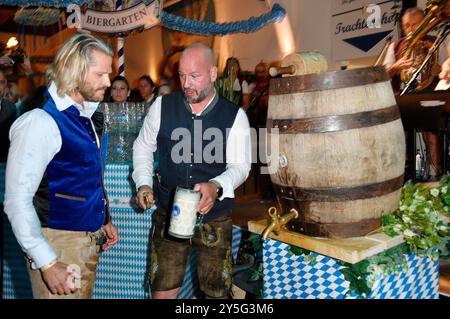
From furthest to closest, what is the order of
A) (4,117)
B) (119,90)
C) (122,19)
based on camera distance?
(122,19), (119,90), (4,117)

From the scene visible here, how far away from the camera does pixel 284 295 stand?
1716 mm

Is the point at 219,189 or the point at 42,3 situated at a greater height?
the point at 42,3

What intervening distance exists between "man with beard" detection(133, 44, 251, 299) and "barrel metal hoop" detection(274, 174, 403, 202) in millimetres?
496

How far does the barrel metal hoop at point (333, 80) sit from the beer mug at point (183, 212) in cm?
56

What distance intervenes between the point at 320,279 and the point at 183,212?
612 millimetres

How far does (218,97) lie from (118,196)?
1.17 metres

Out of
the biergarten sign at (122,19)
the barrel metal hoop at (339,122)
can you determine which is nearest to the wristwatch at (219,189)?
the barrel metal hoop at (339,122)

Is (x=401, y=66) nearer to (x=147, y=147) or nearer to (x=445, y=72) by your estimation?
(x=445, y=72)

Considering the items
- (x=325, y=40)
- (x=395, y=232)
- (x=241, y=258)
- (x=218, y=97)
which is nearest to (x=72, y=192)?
(x=218, y=97)

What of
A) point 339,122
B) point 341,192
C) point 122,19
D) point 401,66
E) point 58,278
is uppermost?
point 122,19

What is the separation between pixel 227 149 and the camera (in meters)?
2.00

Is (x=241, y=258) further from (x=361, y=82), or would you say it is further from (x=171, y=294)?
(x=361, y=82)

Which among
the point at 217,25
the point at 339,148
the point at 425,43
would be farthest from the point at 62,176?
the point at 217,25

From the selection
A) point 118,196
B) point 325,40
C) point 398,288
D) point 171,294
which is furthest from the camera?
point 325,40
